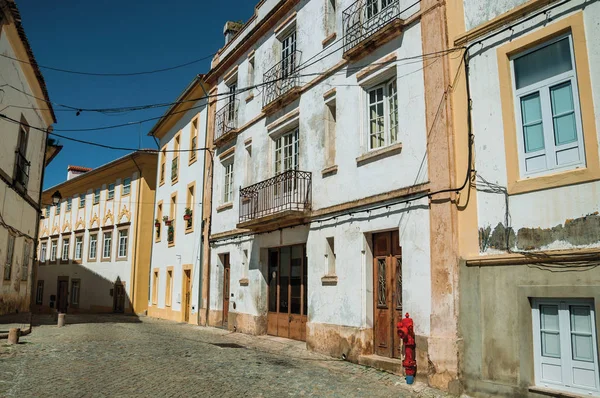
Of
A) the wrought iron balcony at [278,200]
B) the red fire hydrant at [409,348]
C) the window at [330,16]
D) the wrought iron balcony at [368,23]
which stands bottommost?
the red fire hydrant at [409,348]

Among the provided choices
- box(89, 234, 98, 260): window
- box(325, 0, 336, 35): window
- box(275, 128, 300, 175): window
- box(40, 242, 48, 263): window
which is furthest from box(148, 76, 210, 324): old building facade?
box(40, 242, 48, 263): window

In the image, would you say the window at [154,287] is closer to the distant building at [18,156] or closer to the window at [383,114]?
the distant building at [18,156]

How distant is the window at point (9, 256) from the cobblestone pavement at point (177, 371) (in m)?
3.79

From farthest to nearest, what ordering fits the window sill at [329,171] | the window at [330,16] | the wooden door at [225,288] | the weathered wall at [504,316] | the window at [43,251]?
the window at [43,251] < the wooden door at [225,288] < the window at [330,16] < the window sill at [329,171] < the weathered wall at [504,316]

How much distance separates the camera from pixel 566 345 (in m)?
6.99

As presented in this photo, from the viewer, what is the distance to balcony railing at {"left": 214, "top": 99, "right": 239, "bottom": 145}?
60.6ft

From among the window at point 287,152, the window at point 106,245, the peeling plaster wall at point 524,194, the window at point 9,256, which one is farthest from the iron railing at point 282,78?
the window at point 106,245

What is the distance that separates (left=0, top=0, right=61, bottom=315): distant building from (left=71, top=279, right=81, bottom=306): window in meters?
13.5

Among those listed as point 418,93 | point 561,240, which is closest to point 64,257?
point 418,93

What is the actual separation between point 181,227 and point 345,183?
1306 cm

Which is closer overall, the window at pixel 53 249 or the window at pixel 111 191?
the window at pixel 111 191

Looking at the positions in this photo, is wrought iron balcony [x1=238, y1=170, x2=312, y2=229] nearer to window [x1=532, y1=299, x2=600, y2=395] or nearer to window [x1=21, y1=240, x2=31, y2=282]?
window [x1=532, y1=299, x2=600, y2=395]

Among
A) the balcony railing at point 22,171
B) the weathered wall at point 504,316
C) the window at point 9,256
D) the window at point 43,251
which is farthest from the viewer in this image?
the window at point 43,251

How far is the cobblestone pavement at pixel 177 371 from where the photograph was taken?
7891 mm
